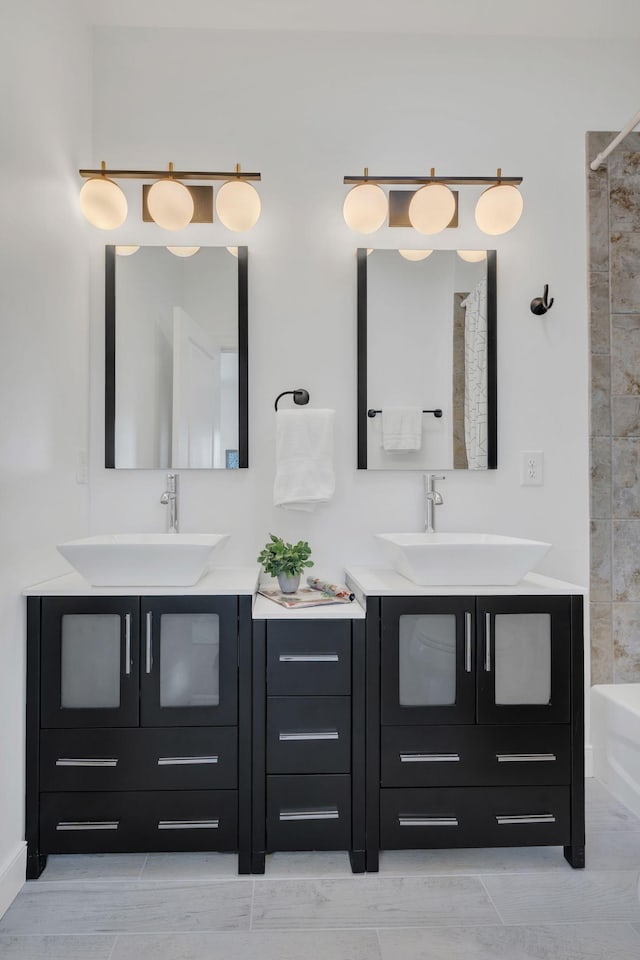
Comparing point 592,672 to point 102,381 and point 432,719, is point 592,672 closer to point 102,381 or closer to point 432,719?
point 432,719

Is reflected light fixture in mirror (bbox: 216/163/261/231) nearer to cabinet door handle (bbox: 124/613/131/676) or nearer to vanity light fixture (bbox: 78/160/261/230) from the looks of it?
vanity light fixture (bbox: 78/160/261/230)

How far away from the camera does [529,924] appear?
1468mm

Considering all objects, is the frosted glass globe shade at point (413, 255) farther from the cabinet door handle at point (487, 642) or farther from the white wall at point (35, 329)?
the cabinet door handle at point (487, 642)

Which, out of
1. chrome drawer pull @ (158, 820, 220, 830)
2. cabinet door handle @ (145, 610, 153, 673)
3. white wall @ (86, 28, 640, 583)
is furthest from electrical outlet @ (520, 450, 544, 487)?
chrome drawer pull @ (158, 820, 220, 830)

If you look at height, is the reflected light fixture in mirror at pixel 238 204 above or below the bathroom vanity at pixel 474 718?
above

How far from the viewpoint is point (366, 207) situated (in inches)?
81.2

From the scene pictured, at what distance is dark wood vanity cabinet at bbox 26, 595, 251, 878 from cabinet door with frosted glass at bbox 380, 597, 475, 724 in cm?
40

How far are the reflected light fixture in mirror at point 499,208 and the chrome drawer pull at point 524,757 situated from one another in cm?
171

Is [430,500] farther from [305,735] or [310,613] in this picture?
[305,735]

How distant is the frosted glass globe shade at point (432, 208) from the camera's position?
2.06 meters

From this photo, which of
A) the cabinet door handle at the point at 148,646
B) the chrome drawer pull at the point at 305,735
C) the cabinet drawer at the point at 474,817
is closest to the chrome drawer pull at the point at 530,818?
the cabinet drawer at the point at 474,817

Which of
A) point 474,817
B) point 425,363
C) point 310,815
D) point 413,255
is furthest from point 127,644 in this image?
point 413,255

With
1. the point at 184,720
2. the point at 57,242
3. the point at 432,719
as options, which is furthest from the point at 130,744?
the point at 57,242

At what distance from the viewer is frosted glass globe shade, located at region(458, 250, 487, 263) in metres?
2.21
